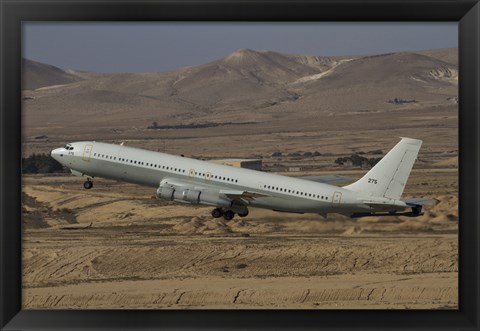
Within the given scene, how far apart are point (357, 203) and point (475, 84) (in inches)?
1378

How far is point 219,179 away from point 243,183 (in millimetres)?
1305

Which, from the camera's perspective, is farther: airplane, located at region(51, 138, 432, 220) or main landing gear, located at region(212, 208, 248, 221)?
main landing gear, located at region(212, 208, 248, 221)

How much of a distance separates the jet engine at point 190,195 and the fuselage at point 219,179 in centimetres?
30

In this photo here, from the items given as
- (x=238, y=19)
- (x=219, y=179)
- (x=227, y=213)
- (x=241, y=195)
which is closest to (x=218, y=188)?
(x=219, y=179)

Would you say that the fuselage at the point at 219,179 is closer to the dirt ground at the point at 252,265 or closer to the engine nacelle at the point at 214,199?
the engine nacelle at the point at 214,199

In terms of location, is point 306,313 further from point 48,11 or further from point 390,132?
point 390,132

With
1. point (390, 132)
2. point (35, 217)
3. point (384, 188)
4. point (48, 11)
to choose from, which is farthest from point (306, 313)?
point (390, 132)

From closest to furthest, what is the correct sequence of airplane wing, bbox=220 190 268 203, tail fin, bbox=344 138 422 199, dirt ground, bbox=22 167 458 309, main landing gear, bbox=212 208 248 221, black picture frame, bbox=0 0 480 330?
Result: black picture frame, bbox=0 0 480 330 → tail fin, bbox=344 138 422 199 → airplane wing, bbox=220 190 268 203 → main landing gear, bbox=212 208 248 221 → dirt ground, bbox=22 167 458 309

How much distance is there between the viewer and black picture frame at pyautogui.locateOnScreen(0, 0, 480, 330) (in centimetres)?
1631

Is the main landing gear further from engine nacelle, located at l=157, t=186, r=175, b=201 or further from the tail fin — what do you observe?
the tail fin

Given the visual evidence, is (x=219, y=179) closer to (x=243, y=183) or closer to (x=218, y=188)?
(x=218, y=188)

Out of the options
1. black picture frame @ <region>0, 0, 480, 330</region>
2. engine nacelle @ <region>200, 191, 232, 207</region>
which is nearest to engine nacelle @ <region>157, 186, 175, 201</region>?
engine nacelle @ <region>200, 191, 232, 207</region>

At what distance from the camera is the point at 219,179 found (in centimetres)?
5247

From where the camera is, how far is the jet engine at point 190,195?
52.0 m
